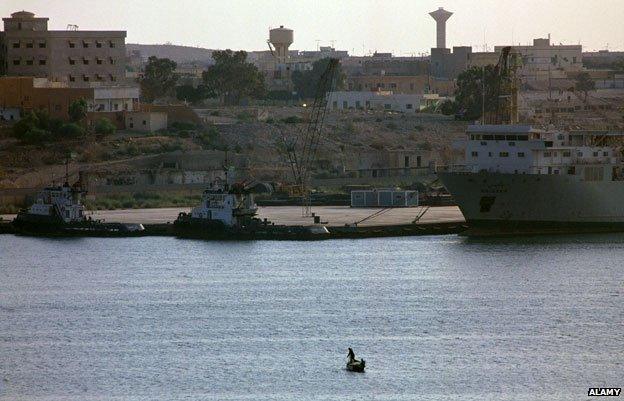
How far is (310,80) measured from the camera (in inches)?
6216

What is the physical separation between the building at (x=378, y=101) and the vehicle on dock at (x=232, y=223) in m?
60.6

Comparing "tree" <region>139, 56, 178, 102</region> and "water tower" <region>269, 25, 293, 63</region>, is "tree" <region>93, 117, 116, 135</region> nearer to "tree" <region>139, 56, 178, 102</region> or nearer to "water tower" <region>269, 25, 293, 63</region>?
"tree" <region>139, 56, 178, 102</region>

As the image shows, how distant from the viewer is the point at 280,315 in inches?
2383

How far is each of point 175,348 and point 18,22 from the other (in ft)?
239

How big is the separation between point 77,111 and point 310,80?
48.3m

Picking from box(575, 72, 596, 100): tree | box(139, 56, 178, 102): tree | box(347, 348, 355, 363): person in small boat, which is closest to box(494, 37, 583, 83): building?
box(575, 72, 596, 100): tree

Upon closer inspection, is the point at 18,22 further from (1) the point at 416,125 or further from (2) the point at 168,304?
(2) the point at 168,304

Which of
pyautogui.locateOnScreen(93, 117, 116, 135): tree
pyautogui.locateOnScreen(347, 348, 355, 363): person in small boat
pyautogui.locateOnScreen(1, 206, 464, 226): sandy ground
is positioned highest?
pyautogui.locateOnScreen(93, 117, 116, 135): tree

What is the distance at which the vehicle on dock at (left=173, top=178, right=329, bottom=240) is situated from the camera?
81.0 metres

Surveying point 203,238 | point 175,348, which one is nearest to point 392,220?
point 203,238

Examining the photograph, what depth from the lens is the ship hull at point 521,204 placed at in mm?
84312

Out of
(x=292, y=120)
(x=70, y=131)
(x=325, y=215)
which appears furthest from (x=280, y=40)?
(x=325, y=215)

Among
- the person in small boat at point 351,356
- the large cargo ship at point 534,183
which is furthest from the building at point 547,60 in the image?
the person in small boat at point 351,356

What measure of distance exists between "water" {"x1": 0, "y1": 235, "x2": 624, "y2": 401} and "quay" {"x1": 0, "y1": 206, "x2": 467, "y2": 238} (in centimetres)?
229
